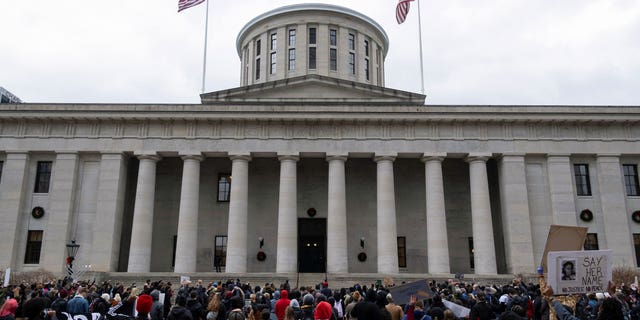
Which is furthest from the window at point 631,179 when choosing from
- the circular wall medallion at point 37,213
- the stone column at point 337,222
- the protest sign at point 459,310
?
the circular wall medallion at point 37,213

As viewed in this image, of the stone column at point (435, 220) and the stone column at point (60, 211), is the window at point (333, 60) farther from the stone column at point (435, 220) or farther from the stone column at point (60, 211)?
the stone column at point (60, 211)

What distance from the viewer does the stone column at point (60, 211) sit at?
34.4 meters

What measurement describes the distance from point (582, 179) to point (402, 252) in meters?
14.3

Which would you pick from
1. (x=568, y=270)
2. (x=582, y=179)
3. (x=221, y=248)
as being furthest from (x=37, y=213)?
(x=582, y=179)

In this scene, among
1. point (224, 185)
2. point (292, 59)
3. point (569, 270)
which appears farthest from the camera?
point (292, 59)

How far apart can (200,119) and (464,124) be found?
63.2 ft

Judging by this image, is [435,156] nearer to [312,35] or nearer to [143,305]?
[312,35]

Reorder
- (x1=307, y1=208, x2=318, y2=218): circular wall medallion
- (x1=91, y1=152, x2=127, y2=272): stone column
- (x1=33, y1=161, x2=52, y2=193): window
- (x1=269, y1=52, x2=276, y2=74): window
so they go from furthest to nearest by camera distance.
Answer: (x1=269, y1=52, x2=276, y2=74): window, (x1=307, y1=208, x2=318, y2=218): circular wall medallion, (x1=33, y1=161, x2=52, y2=193): window, (x1=91, y1=152, x2=127, y2=272): stone column

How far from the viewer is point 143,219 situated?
3512 cm

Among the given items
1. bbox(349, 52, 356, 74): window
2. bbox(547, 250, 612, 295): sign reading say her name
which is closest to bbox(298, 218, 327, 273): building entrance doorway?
bbox(349, 52, 356, 74): window

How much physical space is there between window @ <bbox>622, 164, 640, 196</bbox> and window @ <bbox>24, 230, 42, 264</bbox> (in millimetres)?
42557

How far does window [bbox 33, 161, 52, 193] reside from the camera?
36.5 metres

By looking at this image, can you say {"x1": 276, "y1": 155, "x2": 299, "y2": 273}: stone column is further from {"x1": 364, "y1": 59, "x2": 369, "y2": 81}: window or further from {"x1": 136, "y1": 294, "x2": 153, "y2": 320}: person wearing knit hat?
{"x1": 136, "y1": 294, "x2": 153, "y2": 320}: person wearing knit hat

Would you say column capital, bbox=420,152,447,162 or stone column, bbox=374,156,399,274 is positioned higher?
column capital, bbox=420,152,447,162
